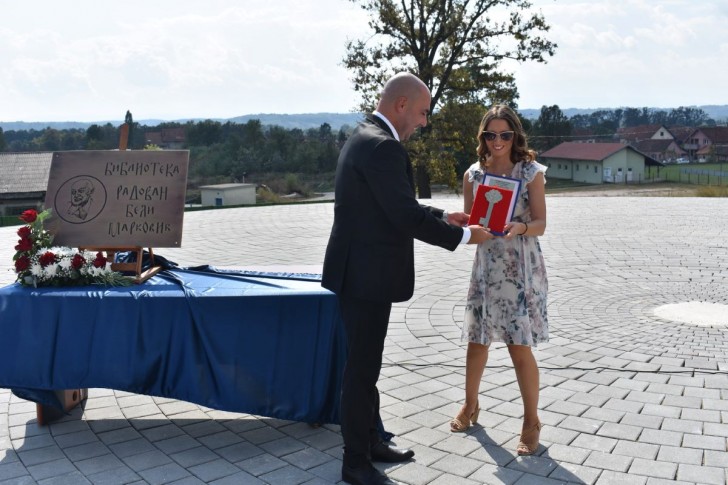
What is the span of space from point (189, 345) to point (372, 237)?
1363mm

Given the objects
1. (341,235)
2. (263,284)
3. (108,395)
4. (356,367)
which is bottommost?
(108,395)

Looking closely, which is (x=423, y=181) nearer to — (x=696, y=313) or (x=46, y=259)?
(x=696, y=313)

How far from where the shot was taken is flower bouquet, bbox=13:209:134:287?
405cm

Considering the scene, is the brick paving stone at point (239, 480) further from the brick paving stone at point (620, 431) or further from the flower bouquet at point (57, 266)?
the brick paving stone at point (620, 431)

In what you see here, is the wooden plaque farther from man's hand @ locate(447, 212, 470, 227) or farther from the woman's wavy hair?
the woman's wavy hair

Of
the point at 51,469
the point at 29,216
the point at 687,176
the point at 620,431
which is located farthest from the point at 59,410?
the point at 687,176

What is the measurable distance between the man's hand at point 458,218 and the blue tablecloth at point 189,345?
0.81 metres

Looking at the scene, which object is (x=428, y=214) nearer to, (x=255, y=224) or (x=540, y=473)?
(x=540, y=473)

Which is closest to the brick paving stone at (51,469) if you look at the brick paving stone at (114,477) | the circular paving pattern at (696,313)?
the brick paving stone at (114,477)

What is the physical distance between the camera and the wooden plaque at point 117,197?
4465 mm

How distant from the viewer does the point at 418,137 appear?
28766mm

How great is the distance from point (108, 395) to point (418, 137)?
988 inches

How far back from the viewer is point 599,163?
7200 cm

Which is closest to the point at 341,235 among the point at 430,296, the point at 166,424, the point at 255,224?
the point at 166,424
